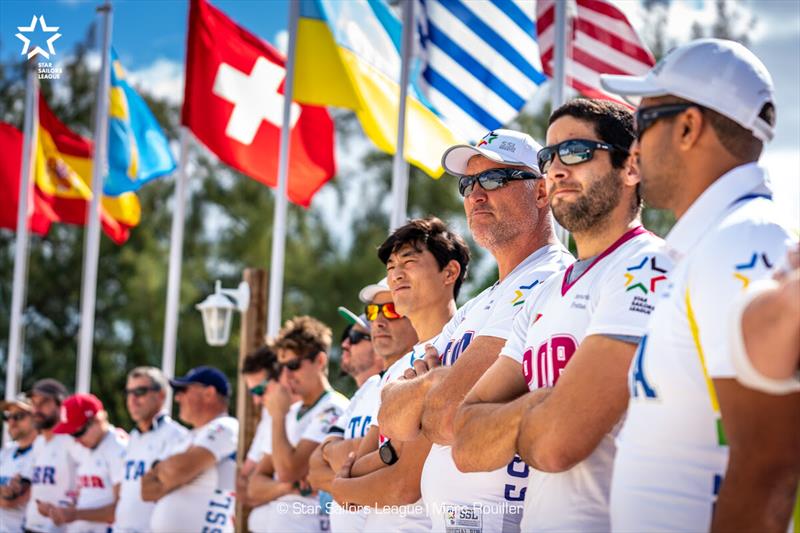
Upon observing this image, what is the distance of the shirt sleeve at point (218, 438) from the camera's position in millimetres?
8594

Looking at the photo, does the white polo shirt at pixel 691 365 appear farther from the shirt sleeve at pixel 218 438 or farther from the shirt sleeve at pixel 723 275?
the shirt sleeve at pixel 218 438

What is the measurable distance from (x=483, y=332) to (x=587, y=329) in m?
0.86

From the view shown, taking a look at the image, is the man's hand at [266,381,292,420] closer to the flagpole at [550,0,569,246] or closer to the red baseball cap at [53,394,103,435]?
the flagpole at [550,0,569,246]

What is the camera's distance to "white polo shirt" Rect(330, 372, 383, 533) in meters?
4.93

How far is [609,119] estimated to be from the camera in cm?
334

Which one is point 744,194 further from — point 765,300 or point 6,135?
point 6,135

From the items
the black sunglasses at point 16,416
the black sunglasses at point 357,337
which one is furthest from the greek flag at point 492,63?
the black sunglasses at point 16,416

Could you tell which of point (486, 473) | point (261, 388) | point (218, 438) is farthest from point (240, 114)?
point (486, 473)

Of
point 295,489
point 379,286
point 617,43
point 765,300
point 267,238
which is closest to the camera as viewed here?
point 765,300

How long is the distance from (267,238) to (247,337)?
1598cm

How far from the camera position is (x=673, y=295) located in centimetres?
240

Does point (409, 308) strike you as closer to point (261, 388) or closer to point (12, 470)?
point (261, 388)

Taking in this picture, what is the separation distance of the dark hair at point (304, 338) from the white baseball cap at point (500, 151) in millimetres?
3231

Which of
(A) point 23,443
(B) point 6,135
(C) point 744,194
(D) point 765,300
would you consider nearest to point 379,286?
(C) point 744,194
